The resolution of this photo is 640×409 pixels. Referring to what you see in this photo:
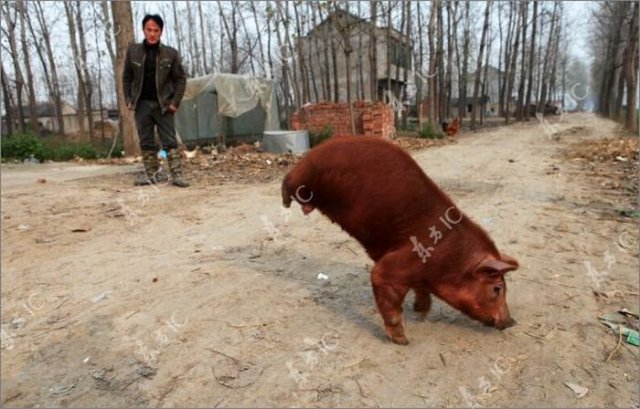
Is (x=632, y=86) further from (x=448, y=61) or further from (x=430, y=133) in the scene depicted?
(x=448, y=61)

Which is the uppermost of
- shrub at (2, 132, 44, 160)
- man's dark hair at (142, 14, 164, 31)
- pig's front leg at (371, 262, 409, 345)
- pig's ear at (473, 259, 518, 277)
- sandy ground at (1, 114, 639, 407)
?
man's dark hair at (142, 14, 164, 31)

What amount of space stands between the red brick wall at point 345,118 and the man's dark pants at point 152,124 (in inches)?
375

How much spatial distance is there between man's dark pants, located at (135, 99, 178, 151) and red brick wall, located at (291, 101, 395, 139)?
9.53m

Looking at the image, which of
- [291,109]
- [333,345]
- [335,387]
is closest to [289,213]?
[333,345]

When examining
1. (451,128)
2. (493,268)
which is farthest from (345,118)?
(493,268)

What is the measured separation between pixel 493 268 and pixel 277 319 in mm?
1240

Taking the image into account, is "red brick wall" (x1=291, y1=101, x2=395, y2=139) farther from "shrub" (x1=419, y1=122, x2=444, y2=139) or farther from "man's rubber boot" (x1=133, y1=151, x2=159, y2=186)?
"man's rubber boot" (x1=133, y1=151, x2=159, y2=186)

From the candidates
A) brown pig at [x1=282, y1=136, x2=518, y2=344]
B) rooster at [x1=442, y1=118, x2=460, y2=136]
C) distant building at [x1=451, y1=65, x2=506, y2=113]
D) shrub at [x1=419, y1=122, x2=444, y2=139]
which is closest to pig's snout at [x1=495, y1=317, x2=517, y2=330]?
brown pig at [x1=282, y1=136, x2=518, y2=344]

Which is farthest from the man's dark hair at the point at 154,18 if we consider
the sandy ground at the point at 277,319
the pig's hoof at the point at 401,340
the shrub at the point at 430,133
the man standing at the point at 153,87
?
the shrub at the point at 430,133

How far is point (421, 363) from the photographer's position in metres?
2.31

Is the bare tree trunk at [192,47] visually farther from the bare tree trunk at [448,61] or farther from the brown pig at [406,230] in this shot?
the brown pig at [406,230]

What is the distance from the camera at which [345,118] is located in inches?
666

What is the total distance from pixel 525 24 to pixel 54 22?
2966 centimetres

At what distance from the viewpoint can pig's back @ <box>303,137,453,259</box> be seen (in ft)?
7.64
